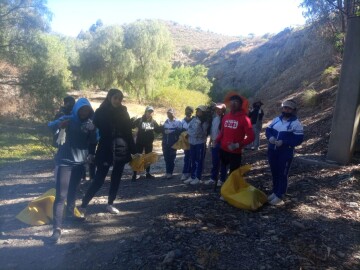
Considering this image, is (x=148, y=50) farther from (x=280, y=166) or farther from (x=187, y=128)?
(x=280, y=166)

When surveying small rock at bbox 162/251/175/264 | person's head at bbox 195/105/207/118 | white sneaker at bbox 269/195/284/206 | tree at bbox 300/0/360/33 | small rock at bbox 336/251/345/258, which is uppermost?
tree at bbox 300/0/360/33

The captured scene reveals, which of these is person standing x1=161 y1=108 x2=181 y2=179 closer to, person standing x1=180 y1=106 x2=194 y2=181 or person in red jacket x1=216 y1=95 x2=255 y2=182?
person standing x1=180 y1=106 x2=194 y2=181

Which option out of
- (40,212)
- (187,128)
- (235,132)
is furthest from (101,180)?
(187,128)

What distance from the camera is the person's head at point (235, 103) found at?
224 inches

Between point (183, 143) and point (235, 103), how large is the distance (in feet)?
7.05

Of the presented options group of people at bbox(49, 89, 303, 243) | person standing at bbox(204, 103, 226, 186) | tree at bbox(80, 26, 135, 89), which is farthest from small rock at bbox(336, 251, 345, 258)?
tree at bbox(80, 26, 135, 89)

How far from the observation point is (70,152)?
451cm

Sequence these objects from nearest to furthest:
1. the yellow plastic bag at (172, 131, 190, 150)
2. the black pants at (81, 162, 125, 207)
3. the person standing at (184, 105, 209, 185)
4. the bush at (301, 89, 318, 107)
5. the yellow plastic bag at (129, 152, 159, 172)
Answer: the black pants at (81, 162, 125, 207), the yellow plastic bag at (129, 152, 159, 172), the person standing at (184, 105, 209, 185), the yellow plastic bag at (172, 131, 190, 150), the bush at (301, 89, 318, 107)

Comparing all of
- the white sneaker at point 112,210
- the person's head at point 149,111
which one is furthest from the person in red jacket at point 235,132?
the person's head at point 149,111

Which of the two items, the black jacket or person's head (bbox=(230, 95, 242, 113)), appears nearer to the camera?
the black jacket

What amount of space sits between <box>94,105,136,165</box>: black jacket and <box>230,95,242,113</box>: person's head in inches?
69.8

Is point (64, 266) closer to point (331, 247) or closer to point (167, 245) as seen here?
point (167, 245)

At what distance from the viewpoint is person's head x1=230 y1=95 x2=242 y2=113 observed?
18.6ft

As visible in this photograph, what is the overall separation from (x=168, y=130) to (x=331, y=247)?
4.28 m
